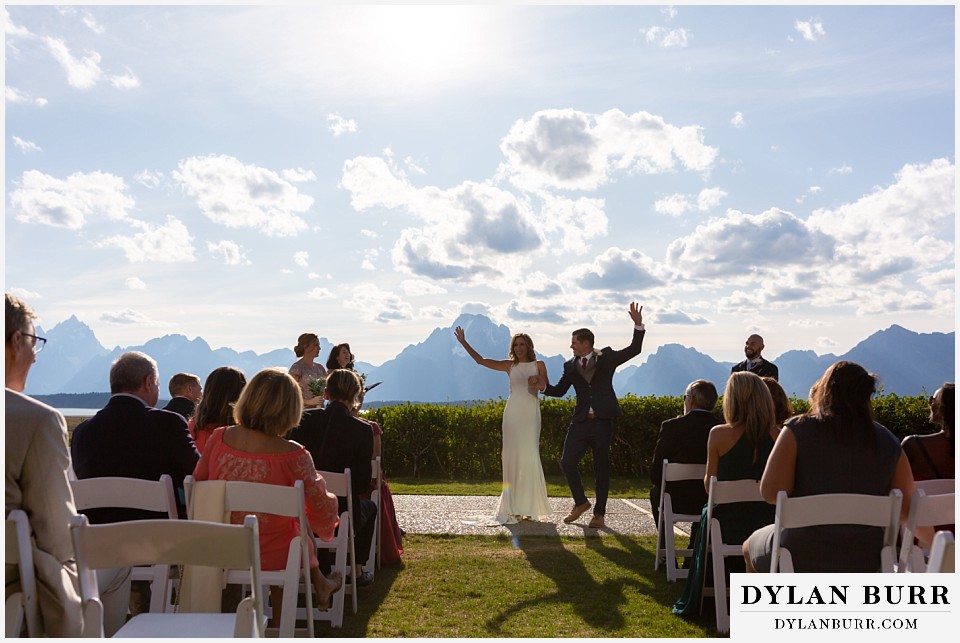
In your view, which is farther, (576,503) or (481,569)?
(576,503)

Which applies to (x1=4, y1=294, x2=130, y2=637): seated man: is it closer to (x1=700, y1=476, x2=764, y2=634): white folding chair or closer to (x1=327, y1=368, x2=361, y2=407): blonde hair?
(x1=327, y1=368, x2=361, y2=407): blonde hair

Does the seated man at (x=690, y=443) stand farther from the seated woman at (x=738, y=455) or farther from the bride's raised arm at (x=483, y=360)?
the bride's raised arm at (x=483, y=360)

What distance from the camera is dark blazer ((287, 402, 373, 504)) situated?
6.47 m

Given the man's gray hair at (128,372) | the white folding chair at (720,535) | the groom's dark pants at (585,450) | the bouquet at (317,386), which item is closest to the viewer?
the man's gray hair at (128,372)

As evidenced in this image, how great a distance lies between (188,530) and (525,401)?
7.36 metres

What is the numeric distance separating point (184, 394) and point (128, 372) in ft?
6.72

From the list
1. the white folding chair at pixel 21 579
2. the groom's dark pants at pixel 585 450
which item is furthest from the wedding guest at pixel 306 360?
the white folding chair at pixel 21 579

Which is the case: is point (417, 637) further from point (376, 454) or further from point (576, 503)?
point (576, 503)

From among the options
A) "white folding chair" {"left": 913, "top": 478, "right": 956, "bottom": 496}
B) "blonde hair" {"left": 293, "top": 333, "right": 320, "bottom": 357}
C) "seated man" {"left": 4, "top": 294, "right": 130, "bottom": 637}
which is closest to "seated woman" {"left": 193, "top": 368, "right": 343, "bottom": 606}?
"seated man" {"left": 4, "top": 294, "right": 130, "bottom": 637}

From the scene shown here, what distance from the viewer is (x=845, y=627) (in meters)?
3.88

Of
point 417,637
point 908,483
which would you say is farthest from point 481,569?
point 908,483

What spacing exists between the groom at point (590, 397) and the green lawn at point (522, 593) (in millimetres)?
1319

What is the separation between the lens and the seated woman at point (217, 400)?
231 inches

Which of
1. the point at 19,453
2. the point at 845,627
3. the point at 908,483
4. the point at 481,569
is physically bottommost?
the point at 481,569
